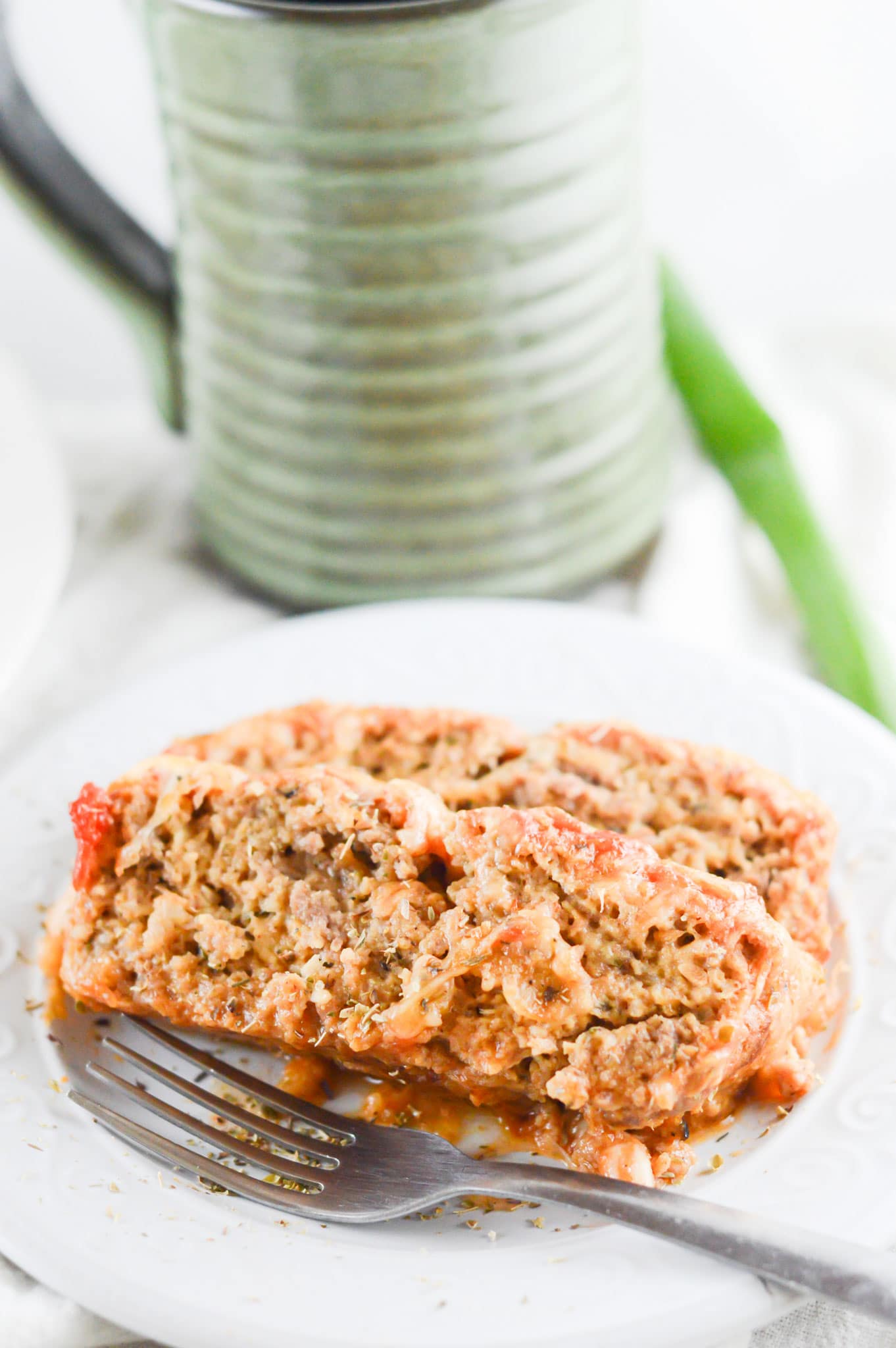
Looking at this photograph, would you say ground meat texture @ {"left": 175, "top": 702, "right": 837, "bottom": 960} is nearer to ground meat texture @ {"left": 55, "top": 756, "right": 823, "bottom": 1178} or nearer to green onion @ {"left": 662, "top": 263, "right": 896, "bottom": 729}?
ground meat texture @ {"left": 55, "top": 756, "right": 823, "bottom": 1178}

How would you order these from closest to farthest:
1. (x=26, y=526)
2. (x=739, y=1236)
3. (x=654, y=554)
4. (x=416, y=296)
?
(x=739, y=1236) < (x=416, y=296) < (x=26, y=526) < (x=654, y=554)

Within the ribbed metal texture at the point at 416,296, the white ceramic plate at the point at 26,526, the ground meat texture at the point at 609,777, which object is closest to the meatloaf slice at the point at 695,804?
the ground meat texture at the point at 609,777

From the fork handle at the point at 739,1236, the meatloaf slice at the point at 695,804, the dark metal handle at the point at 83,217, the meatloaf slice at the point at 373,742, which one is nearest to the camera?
the fork handle at the point at 739,1236

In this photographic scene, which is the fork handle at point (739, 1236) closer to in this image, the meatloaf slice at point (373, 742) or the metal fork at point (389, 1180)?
the metal fork at point (389, 1180)

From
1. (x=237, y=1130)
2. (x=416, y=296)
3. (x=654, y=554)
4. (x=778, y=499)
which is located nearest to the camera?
(x=237, y=1130)

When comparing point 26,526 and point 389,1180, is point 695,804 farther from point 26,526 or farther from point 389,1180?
point 26,526

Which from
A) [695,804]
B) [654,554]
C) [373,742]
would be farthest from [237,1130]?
[654,554]

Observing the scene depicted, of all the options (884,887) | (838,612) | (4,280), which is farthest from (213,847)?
(4,280)
